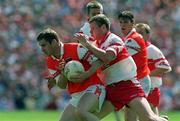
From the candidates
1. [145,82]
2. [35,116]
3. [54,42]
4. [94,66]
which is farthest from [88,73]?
[35,116]

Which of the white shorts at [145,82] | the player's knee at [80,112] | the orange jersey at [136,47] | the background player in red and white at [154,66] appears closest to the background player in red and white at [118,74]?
the player's knee at [80,112]

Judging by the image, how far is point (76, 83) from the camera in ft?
32.6

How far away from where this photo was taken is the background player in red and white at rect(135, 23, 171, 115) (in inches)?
462

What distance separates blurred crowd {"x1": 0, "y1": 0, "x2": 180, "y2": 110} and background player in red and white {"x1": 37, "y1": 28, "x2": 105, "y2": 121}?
12.3m

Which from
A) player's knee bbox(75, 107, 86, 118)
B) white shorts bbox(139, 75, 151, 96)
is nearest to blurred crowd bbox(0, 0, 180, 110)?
white shorts bbox(139, 75, 151, 96)

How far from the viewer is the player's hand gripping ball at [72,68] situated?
9664 mm

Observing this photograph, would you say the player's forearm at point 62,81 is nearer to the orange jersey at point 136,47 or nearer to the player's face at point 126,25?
the orange jersey at point 136,47

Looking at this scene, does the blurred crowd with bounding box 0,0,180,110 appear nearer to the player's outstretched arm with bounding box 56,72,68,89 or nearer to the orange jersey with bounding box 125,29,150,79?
the orange jersey with bounding box 125,29,150,79

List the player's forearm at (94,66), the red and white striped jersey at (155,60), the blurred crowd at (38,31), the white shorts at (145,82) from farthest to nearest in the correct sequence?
the blurred crowd at (38,31) → the red and white striped jersey at (155,60) → the white shorts at (145,82) → the player's forearm at (94,66)

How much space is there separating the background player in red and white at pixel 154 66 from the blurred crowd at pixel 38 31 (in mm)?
10478

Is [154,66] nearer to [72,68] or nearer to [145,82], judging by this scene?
[145,82]

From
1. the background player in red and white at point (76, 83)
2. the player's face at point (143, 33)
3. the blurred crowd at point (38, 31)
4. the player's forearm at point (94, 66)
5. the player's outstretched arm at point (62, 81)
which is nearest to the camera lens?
the player's forearm at point (94, 66)

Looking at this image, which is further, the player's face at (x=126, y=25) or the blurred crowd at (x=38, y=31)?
the blurred crowd at (x=38, y=31)

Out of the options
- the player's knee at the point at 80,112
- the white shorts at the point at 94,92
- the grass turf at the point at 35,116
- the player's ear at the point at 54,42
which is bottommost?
the grass turf at the point at 35,116
